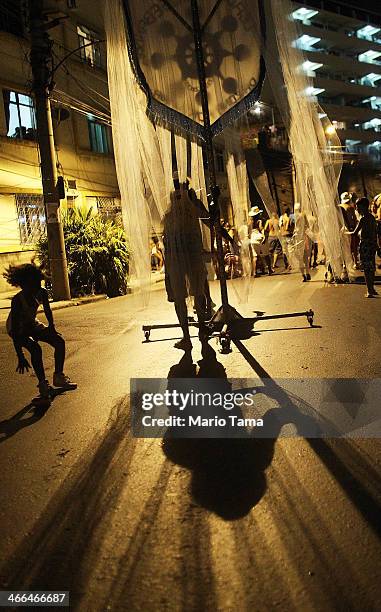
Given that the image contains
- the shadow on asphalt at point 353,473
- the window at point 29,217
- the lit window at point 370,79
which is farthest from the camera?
the lit window at point 370,79

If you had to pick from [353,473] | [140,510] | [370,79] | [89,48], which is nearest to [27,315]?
[140,510]

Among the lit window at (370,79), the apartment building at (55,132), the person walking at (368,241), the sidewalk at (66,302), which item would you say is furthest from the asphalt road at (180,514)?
the lit window at (370,79)

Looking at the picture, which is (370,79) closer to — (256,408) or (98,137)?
(98,137)

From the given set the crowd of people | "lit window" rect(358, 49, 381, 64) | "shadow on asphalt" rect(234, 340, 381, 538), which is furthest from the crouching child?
"lit window" rect(358, 49, 381, 64)

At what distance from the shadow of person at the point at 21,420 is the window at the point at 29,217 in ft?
45.0

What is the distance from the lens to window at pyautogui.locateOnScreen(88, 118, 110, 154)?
22094 mm

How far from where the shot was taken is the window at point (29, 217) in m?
17.5

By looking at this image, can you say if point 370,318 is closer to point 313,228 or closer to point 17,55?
point 313,228

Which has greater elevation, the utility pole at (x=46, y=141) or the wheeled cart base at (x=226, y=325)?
the utility pole at (x=46, y=141)

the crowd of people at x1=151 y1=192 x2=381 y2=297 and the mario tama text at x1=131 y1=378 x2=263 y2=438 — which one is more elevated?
the crowd of people at x1=151 y1=192 x2=381 y2=297

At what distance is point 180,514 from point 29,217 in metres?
16.7

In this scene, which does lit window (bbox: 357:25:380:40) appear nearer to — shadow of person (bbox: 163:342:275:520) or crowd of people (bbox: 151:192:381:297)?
crowd of people (bbox: 151:192:381:297)

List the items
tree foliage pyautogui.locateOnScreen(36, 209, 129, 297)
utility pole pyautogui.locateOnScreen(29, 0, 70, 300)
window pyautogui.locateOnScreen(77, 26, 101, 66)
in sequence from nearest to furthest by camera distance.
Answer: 1. utility pole pyautogui.locateOnScreen(29, 0, 70, 300)
2. tree foliage pyautogui.locateOnScreen(36, 209, 129, 297)
3. window pyautogui.locateOnScreen(77, 26, 101, 66)

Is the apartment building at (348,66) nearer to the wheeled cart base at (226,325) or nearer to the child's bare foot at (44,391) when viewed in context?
the wheeled cart base at (226,325)
